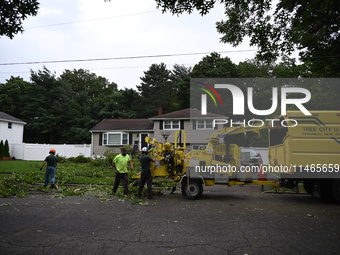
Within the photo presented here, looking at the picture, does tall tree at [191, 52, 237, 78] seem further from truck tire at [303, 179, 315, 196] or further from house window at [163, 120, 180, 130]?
truck tire at [303, 179, 315, 196]

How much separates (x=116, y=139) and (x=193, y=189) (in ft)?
76.5

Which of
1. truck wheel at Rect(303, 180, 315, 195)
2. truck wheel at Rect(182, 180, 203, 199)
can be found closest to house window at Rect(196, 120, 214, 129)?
truck wheel at Rect(303, 180, 315, 195)

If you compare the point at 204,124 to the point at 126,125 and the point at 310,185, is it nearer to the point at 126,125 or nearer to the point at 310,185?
the point at 126,125

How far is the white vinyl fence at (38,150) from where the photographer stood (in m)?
29.1

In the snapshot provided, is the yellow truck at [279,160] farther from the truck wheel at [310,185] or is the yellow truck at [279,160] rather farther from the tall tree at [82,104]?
the tall tree at [82,104]

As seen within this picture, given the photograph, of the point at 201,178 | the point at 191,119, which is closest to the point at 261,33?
the point at 201,178

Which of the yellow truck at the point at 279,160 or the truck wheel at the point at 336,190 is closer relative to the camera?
the truck wheel at the point at 336,190

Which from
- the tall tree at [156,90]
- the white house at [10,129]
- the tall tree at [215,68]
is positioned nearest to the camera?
the white house at [10,129]

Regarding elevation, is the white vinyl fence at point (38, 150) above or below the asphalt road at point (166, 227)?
above

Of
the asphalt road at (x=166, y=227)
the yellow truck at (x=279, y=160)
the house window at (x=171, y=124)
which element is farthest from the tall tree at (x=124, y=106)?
the asphalt road at (x=166, y=227)

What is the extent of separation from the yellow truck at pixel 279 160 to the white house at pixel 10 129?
2942cm

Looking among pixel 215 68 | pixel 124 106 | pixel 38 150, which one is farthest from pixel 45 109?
pixel 215 68

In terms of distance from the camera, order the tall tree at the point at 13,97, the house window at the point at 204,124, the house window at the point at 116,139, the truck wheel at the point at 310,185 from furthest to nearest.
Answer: the tall tree at the point at 13,97 < the house window at the point at 116,139 < the house window at the point at 204,124 < the truck wheel at the point at 310,185

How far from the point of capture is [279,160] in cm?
1056
